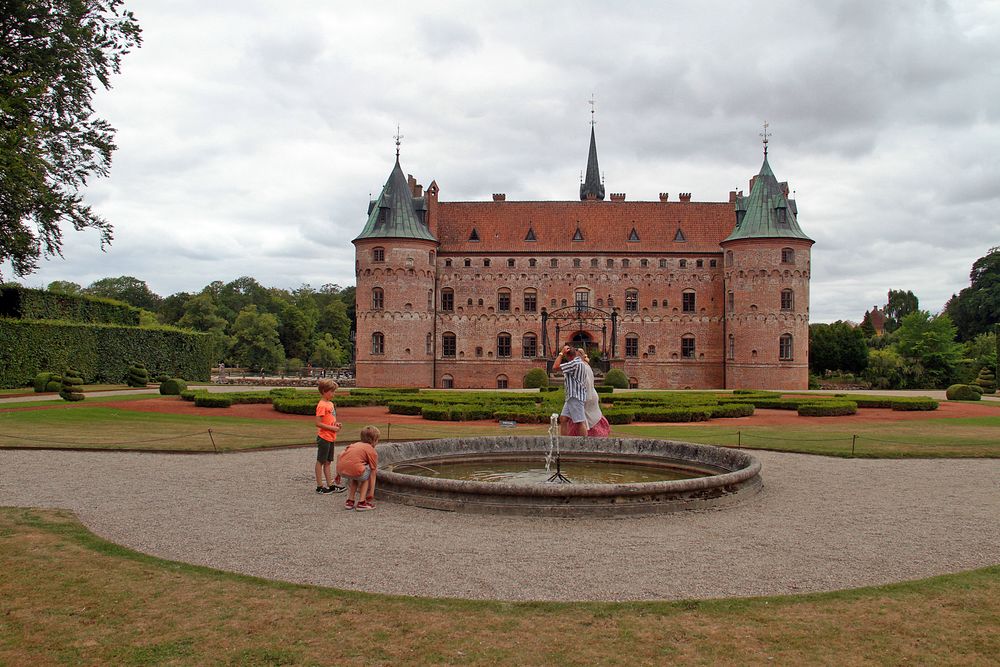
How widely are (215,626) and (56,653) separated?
1096 millimetres

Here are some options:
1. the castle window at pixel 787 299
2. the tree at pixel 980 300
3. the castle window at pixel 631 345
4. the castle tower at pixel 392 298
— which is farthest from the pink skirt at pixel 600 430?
the tree at pixel 980 300

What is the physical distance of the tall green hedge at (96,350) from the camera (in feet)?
118

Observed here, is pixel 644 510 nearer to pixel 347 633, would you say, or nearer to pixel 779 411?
pixel 347 633

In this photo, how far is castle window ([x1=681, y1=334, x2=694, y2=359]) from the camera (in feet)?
177

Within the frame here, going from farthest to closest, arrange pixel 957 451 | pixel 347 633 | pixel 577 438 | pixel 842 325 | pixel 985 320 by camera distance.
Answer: pixel 985 320
pixel 842 325
pixel 957 451
pixel 577 438
pixel 347 633

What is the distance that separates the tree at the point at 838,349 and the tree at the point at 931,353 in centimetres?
404

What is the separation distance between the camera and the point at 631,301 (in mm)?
54219

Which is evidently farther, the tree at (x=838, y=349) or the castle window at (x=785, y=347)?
the tree at (x=838, y=349)

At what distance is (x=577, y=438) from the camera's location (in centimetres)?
1498

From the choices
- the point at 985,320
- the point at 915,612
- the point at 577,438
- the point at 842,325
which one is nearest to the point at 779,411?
the point at 577,438

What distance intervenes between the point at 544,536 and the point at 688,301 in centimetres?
4679

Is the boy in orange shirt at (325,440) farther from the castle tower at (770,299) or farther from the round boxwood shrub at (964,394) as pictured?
the castle tower at (770,299)

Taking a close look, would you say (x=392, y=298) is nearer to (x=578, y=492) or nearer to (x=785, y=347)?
(x=785, y=347)

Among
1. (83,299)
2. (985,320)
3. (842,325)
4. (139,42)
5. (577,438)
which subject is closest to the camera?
(577,438)
